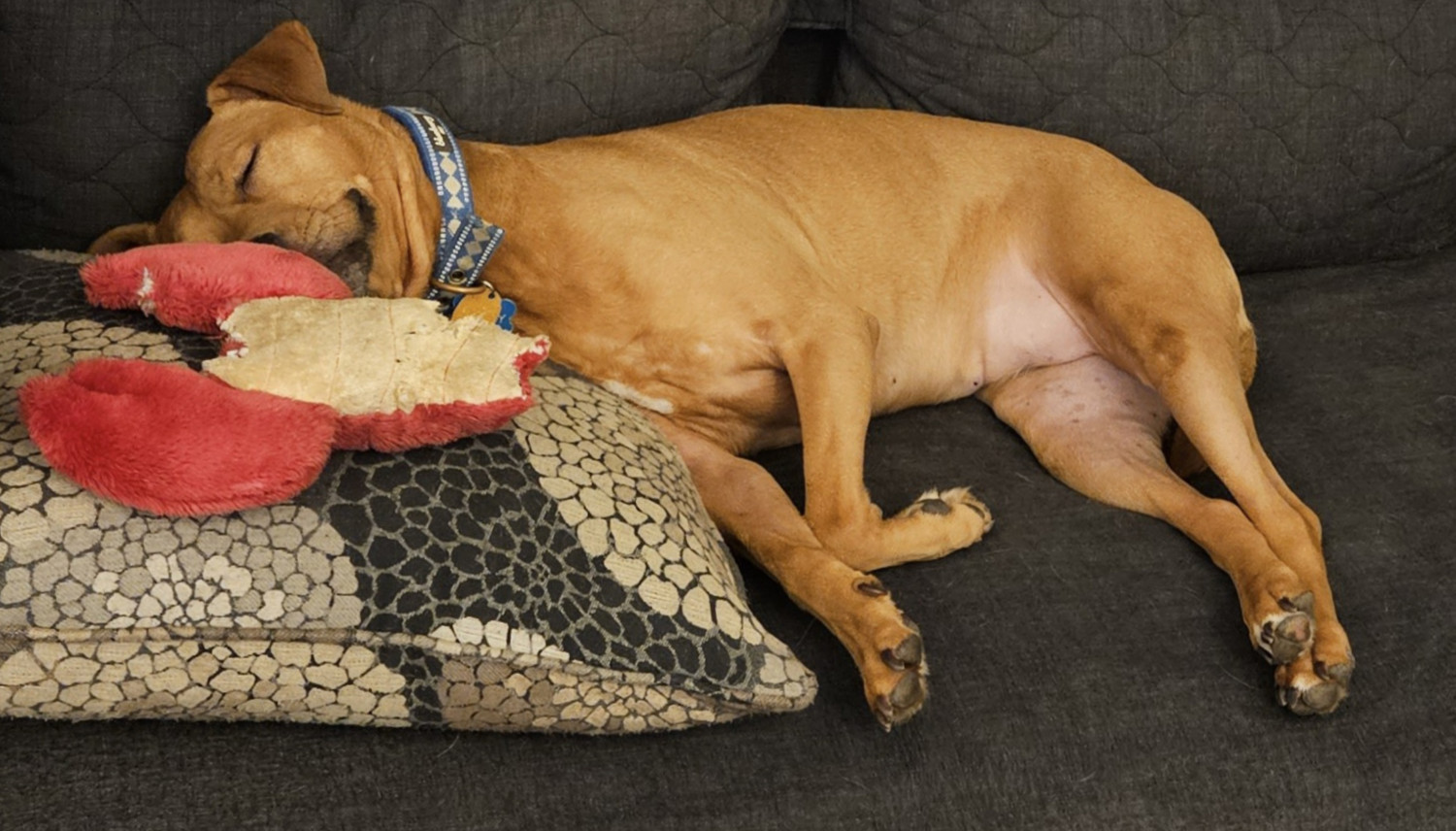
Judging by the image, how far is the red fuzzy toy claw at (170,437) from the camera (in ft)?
4.71

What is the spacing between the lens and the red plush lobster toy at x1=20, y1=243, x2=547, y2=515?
1444mm

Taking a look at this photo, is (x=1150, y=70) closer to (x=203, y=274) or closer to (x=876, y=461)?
(x=876, y=461)

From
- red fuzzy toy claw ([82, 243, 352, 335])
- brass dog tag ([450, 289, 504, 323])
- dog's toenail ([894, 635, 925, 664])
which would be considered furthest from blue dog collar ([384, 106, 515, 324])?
dog's toenail ([894, 635, 925, 664])

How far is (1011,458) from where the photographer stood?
2424 millimetres

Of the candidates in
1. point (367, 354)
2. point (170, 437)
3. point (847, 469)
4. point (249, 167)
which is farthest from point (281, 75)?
point (847, 469)

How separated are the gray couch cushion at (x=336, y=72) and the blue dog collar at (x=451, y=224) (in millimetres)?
277

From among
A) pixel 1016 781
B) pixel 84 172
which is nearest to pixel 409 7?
pixel 84 172

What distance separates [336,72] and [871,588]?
1.27 m

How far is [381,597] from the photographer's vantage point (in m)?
1.53

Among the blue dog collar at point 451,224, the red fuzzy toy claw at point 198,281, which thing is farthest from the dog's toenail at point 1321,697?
the red fuzzy toy claw at point 198,281

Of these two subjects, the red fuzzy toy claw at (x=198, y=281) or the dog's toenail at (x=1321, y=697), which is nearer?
the red fuzzy toy claw at (x=198, y=281)

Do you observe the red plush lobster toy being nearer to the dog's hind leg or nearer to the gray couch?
the gray couch

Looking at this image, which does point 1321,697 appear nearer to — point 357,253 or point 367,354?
point 367,354

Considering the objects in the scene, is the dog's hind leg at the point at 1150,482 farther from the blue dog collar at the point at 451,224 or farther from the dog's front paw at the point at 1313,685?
the blue dog collar at the point at 451,224
